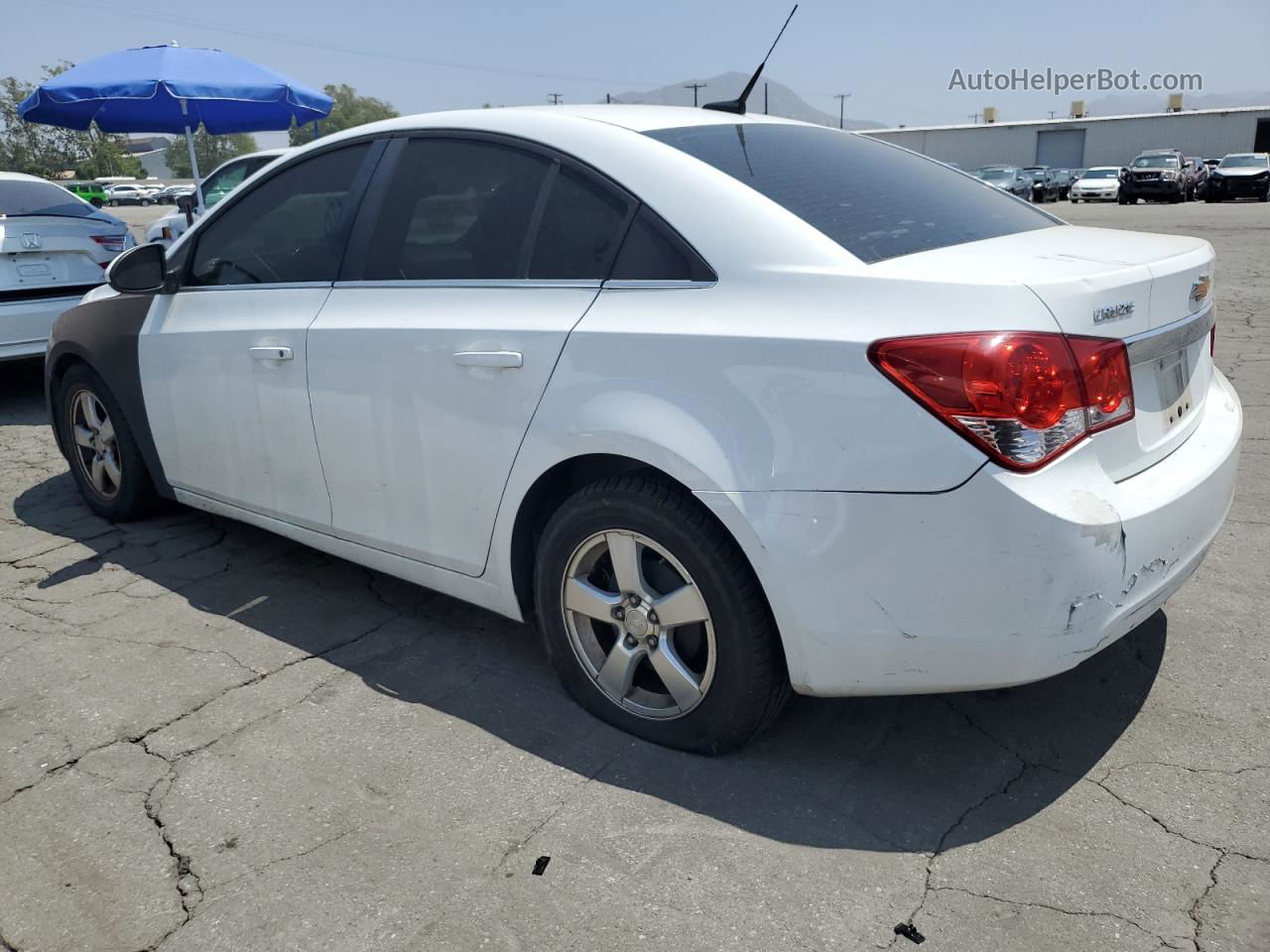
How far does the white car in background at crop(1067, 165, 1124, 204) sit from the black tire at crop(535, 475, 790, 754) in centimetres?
3881

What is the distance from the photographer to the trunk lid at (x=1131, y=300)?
86.4 inches

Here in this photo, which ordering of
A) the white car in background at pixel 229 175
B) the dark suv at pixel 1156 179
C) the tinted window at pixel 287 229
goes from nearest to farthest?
the tinted window at pixel 287 229 → the white car in background at pixel 229 175 → the dark suv at pixel 1156 179

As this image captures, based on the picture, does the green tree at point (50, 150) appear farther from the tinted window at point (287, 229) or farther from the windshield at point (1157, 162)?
the tinted window at point (287, 229)

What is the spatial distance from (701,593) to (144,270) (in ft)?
9.13

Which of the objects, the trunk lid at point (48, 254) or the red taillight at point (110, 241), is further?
the red taillight at point (110, 241)

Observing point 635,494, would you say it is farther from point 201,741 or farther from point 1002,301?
point 201,741

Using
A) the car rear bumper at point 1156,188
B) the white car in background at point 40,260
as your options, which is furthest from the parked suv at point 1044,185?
the white car in background at point 40,260

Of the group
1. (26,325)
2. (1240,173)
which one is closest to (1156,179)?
(1240,173)

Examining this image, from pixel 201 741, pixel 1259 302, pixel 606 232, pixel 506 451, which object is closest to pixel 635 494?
pixel 506 451

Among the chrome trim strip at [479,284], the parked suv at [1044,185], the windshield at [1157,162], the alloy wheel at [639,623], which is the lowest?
the parked suv at [1044,185]

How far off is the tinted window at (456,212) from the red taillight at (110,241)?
16.9ft

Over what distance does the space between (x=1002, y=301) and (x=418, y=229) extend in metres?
1.81

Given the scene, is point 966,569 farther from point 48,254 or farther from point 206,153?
point 206,153

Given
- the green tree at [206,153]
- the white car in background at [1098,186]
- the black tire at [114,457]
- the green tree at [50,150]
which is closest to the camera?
the black tire at [114,457]
